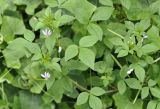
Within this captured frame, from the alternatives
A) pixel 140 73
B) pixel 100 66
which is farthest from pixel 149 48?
pixel 100 66

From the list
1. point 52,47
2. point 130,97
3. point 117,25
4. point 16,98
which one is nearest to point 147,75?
point 130,97

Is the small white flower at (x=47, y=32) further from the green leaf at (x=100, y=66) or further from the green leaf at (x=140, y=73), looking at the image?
the green leaf at (x=140, y=73)

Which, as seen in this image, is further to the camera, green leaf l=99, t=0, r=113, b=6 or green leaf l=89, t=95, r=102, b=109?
green leaf l=99, t=0, r=113, b=6

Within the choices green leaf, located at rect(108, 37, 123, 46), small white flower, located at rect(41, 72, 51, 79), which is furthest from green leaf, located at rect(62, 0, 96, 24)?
small white flower, located at rect(41, 72, 51, 79)

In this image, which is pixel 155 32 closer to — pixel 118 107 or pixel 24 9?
pixel 118 107

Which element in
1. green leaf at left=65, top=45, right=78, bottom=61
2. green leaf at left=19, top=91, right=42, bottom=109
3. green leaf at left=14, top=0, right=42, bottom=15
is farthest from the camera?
green leaf at left=14, top=0, right=42, bottom=15

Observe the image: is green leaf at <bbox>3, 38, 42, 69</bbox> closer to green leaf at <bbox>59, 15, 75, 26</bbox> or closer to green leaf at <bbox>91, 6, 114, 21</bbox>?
green leaf at <bbox>59, 15, 75, 26</bbox>

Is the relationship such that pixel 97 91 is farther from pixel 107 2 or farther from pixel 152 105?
pixel 107 2
